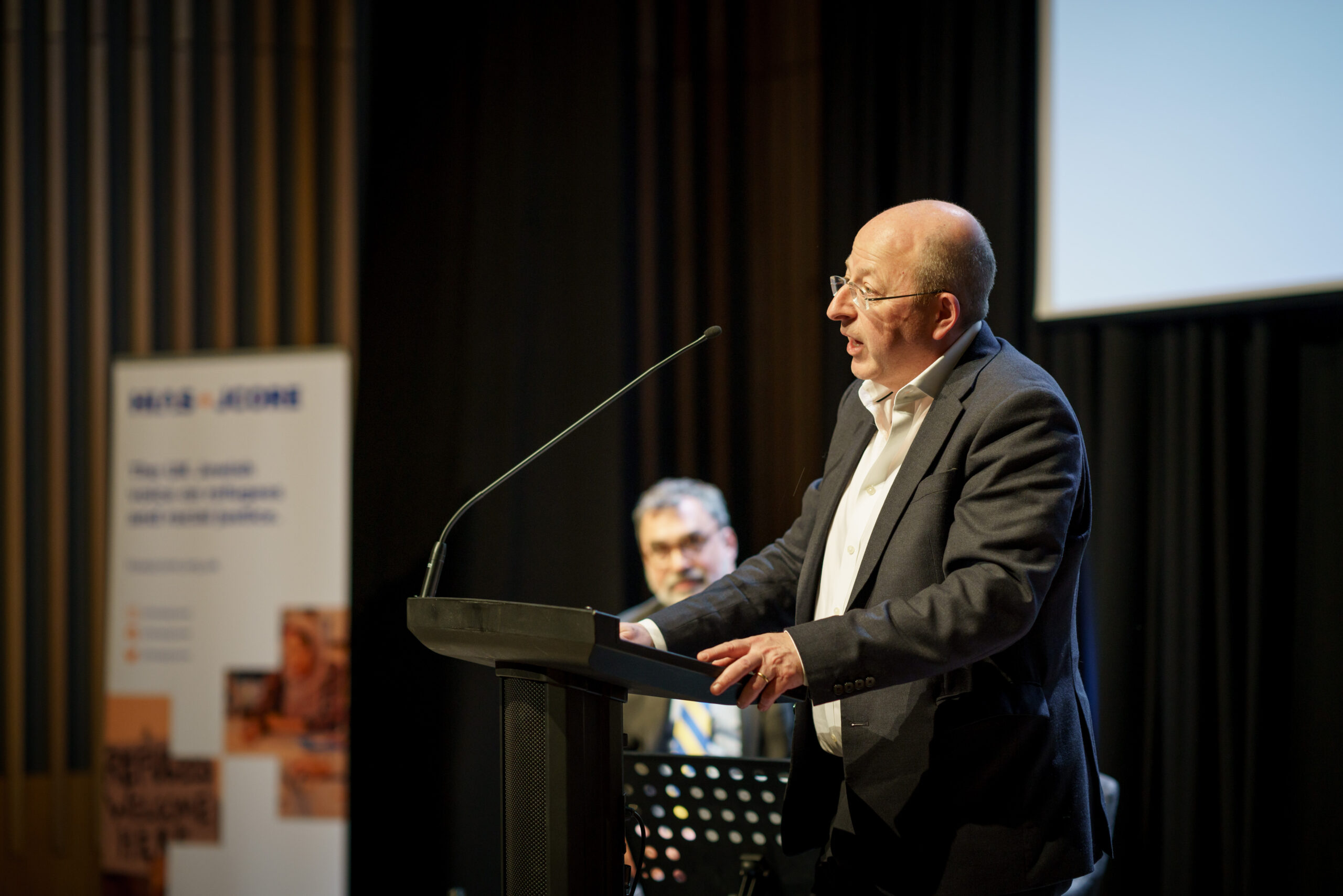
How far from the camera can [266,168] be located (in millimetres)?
4305

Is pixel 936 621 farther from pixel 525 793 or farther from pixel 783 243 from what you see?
pixel 783 243

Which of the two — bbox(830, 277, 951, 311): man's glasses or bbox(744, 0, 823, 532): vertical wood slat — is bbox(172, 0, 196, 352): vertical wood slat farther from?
bbox(830, 277, 951, 311): man's glasses

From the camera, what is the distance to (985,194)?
2949 millimetres

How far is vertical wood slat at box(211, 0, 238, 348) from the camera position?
429cm

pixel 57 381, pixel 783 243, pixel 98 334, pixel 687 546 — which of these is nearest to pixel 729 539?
pixel 687 546

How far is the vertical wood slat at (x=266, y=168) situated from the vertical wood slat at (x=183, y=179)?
246 millimetres

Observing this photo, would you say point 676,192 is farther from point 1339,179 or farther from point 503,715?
point 503,715

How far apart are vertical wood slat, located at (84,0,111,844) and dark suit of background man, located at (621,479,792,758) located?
2.40 m

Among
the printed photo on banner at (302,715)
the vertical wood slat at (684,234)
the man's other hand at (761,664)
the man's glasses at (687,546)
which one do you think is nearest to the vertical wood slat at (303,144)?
the printed photo on banner at (302,715)

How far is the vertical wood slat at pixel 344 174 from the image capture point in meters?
4.25

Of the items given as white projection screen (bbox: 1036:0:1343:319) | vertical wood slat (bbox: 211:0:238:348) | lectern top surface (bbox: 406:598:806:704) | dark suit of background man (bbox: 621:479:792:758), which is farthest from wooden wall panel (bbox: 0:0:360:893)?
lectern top surface (bbox: 406:598:806:704)

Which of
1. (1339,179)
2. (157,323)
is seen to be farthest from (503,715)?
(157,323)

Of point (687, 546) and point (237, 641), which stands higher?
point (687, 546)

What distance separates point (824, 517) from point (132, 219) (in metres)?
3.65
